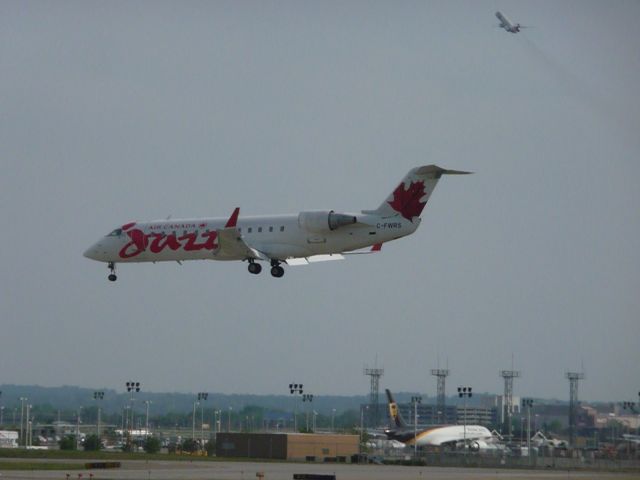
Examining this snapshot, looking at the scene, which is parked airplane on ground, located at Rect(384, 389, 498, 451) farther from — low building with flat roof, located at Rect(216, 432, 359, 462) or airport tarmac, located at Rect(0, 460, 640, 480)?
airport tarmac, located at Rect(0, 460, 640, 480)

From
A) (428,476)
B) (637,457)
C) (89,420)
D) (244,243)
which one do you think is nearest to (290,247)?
(244,243)

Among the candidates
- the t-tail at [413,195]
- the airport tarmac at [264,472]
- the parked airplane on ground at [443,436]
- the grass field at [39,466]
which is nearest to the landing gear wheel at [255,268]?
the t-tail at [413,195]

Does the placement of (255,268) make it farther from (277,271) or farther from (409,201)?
(409,201)

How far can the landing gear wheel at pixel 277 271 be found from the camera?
2697 inches

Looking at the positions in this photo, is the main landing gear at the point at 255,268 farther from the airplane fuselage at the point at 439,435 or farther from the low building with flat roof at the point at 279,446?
the airplane fuselage at the point at 439,435

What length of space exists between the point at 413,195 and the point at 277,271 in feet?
28.3

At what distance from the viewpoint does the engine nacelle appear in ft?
211

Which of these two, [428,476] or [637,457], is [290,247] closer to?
[428,476]

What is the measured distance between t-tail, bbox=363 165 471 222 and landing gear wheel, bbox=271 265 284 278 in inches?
242

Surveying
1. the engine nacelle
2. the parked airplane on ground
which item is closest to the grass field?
the engine nacelle

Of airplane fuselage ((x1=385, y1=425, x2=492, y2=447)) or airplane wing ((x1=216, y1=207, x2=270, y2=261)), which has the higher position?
airplane wing ((x1=216, y1=207, x2=270, y2=261))

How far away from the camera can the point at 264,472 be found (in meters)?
57.7

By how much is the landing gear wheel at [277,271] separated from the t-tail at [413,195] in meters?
6.14

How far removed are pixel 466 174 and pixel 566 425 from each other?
A: 594 inches
